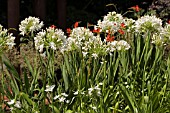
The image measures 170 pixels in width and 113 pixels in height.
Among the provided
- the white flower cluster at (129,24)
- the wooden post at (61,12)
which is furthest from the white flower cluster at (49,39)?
the wooden post at (61,12)

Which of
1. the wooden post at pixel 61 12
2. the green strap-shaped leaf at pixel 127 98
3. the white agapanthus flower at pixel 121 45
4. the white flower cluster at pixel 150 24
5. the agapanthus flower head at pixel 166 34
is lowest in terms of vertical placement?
the green strap-shaped leaf at pixel 127 98

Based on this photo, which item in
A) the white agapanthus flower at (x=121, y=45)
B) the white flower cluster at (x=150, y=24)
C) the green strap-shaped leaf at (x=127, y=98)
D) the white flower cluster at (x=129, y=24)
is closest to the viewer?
the green strap-shaped leaf at (x=127, y=98)

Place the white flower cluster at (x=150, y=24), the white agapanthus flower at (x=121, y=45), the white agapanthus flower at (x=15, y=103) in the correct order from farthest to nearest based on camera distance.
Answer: the white flower cluster at (x=150, y=24), the white agapanthus flower at (x=121, y=45), the white agapanthus flower at (x=15, y=103)

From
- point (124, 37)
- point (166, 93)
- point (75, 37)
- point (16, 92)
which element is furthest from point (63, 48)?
point (124, 37)

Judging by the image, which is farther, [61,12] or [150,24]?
[61,12]

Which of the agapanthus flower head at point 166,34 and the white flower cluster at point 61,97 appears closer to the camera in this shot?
the white flower cluster at point 61,97

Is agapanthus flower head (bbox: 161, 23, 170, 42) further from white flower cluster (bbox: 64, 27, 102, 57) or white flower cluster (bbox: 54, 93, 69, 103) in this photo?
white flower cluster (bbox: 54, 93, 69, 103)

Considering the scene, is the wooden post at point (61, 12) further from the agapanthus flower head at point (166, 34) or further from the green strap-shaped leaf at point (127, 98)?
the green strap-shaped leaf at point (127, 98)

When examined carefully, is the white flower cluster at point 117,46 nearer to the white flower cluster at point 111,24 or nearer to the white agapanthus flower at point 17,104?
the white flower cluster at point 111,24

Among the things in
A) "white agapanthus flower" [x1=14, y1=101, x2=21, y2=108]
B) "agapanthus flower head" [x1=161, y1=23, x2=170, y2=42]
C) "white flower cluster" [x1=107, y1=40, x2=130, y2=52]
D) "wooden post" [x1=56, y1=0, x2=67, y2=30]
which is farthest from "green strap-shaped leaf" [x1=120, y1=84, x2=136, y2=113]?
"wooden post" [x1=56, y1=0, x2=67, y2=30]

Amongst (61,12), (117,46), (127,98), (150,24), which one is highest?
(61,12)

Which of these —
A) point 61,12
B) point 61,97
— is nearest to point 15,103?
point 61,97

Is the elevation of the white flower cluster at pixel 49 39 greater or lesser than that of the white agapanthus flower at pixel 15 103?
greater

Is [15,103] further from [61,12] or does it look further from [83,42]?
[61,12]
